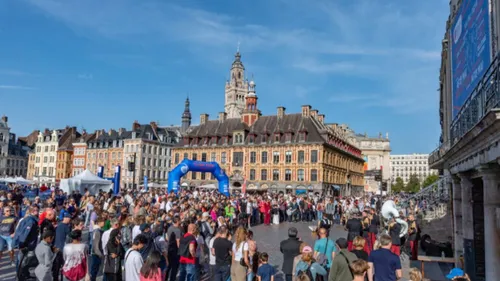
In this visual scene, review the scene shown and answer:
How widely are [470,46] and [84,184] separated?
78.8 feet

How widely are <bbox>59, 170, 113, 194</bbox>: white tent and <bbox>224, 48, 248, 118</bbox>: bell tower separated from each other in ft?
302

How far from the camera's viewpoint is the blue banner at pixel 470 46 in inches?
420

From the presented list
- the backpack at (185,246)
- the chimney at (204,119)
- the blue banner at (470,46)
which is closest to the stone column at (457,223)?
the blue banner at (470,46)

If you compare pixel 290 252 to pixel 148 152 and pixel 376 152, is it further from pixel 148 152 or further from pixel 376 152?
pixel 376 152

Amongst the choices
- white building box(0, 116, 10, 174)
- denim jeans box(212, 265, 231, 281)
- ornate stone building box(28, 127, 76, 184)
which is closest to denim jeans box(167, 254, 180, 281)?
denim jeans box(212, 265, 231, 281)

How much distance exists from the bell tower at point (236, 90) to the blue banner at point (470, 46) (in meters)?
105

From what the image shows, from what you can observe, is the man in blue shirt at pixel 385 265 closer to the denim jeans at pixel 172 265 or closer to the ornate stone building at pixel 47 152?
the denim jeans at pixel 172 265

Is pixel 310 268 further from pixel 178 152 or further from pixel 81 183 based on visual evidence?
pixel 178 152

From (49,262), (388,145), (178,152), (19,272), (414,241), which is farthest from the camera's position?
(388,145)

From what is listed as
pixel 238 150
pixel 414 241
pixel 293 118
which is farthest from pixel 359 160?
pixel 414 241

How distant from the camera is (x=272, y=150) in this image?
53.2 metres

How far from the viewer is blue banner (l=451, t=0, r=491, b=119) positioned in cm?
1068

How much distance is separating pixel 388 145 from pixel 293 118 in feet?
181

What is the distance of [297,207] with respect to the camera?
27.2m
